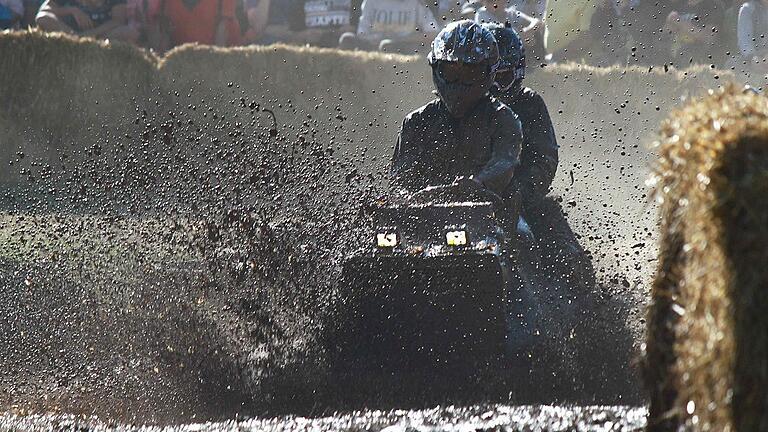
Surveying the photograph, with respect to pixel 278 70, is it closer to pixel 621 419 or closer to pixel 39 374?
pixel 39 374

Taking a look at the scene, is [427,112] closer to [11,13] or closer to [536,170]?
[536,170]

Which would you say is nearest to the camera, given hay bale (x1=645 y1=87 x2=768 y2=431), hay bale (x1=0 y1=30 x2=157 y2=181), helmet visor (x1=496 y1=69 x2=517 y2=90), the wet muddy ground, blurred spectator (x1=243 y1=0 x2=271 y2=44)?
hay bale (x1=645 y1=87 x2=768 y2=431)

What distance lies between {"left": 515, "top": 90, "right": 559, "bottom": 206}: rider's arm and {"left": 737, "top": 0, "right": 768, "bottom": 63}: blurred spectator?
6352 millimetres

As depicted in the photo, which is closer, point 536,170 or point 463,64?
point 463,64

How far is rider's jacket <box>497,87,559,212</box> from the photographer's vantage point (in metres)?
8.52

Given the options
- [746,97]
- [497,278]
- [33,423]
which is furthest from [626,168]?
[746,97]

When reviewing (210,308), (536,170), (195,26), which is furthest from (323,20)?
(210,308)

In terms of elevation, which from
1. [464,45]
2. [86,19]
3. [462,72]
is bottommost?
[86,19]

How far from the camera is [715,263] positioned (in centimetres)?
358

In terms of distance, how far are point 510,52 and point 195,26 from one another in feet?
20.6

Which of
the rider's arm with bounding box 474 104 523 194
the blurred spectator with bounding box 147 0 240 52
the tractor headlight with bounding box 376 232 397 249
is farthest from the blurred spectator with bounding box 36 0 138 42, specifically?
the tractor headlight with bounding box 376 232 397 249

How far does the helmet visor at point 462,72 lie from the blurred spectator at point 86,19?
21.5 ft

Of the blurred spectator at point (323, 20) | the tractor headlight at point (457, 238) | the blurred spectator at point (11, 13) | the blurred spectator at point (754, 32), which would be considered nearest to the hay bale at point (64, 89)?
the blurred spectator at point (11, 13)

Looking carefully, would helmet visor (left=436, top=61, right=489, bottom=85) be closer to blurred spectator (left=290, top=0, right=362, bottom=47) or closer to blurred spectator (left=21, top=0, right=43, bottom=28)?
blurred spectator (left=290, top=0, right=362, bottom=47)
